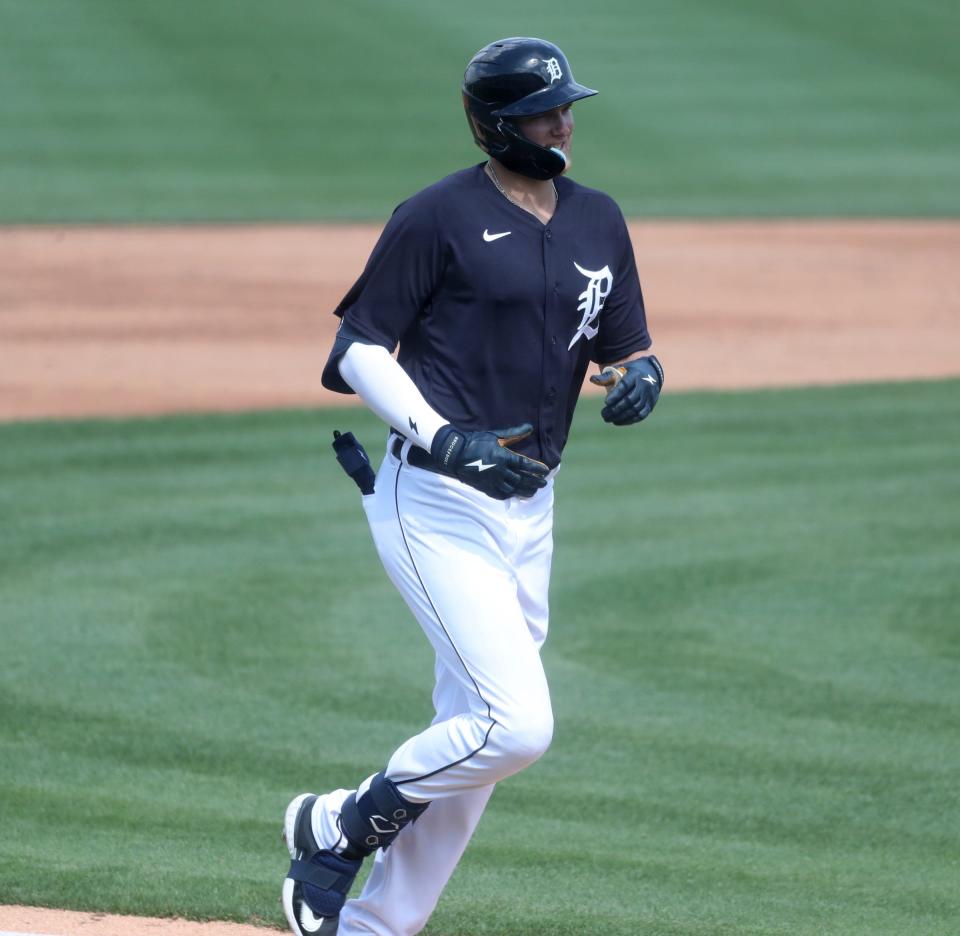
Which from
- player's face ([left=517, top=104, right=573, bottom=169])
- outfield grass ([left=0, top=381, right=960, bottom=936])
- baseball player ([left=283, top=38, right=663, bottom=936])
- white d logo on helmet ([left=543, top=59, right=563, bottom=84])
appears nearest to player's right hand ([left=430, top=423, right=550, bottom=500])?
baseball player ([left=283, top=38, right=663, bottom=936])

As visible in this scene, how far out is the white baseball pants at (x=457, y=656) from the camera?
14.6 feet

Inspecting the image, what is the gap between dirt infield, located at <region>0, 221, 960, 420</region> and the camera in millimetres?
16297

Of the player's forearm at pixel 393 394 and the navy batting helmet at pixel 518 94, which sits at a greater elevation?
the navy batting helmet at pixel 518 94

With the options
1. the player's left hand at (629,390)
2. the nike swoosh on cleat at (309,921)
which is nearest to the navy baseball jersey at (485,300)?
the player's left hand at (629,390)

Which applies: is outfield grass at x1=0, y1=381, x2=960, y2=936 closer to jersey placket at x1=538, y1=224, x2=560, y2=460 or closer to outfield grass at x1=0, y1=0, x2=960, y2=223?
jersey placket at x1=538, y1=224, x2=560, y2=460

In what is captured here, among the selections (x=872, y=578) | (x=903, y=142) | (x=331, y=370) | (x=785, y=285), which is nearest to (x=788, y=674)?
(x=872, y=578)

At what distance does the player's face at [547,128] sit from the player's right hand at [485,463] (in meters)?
0.76

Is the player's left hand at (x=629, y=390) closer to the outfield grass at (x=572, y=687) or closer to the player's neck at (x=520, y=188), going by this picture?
the player's neck at (x=520, y=188)

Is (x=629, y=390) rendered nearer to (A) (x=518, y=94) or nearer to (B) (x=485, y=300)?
(B) (x=485, y=300)

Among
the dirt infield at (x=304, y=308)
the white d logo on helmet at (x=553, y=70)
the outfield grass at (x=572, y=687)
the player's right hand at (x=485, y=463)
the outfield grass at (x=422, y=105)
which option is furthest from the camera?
the outfield grass at (x=422, y=105)

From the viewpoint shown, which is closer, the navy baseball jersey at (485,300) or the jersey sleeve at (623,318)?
the navy baseball jersey at (485,300)

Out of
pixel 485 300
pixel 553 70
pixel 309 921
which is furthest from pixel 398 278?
pixel 309 921

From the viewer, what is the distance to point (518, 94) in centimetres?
461

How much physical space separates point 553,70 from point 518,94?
11 cm
